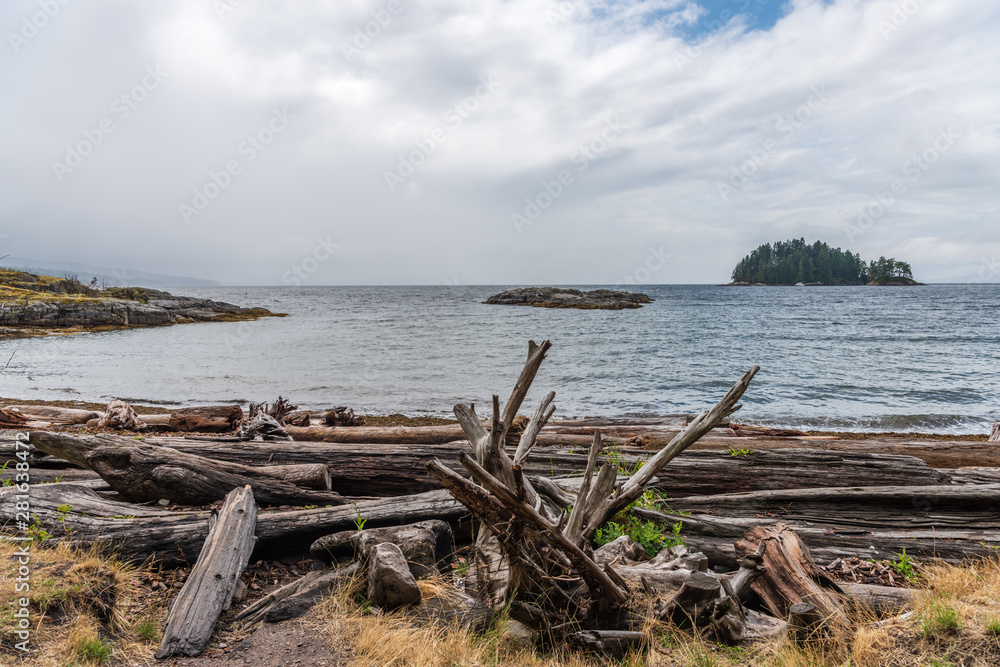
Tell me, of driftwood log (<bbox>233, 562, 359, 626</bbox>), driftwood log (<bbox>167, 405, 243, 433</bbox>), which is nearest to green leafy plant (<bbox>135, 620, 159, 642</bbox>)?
driftwood log (<bbox>233, 562, 359, 626</bbox>)

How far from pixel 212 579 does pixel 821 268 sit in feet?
639

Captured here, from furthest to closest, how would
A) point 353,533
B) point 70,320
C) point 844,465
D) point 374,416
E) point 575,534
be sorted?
point 70,320
point 374,416
point 844,465
point 353,533
point 575,534

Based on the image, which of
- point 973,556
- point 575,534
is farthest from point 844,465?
point 575,534

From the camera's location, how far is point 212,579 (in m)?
4.16

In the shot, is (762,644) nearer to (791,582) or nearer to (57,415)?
(791,582)

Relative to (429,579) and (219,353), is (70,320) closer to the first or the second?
(219,353)

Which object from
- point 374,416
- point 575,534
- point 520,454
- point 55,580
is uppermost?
point 520,454

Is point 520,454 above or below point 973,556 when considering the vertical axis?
above

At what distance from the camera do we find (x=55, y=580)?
12.6ft

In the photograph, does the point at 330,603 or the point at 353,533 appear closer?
the point at 330,603

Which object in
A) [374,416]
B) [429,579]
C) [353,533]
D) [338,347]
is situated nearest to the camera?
[429,579]

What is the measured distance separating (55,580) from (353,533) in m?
2.27

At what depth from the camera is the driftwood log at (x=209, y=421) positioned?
8.83 m

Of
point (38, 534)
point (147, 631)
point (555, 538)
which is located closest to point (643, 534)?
point (555, 538)
